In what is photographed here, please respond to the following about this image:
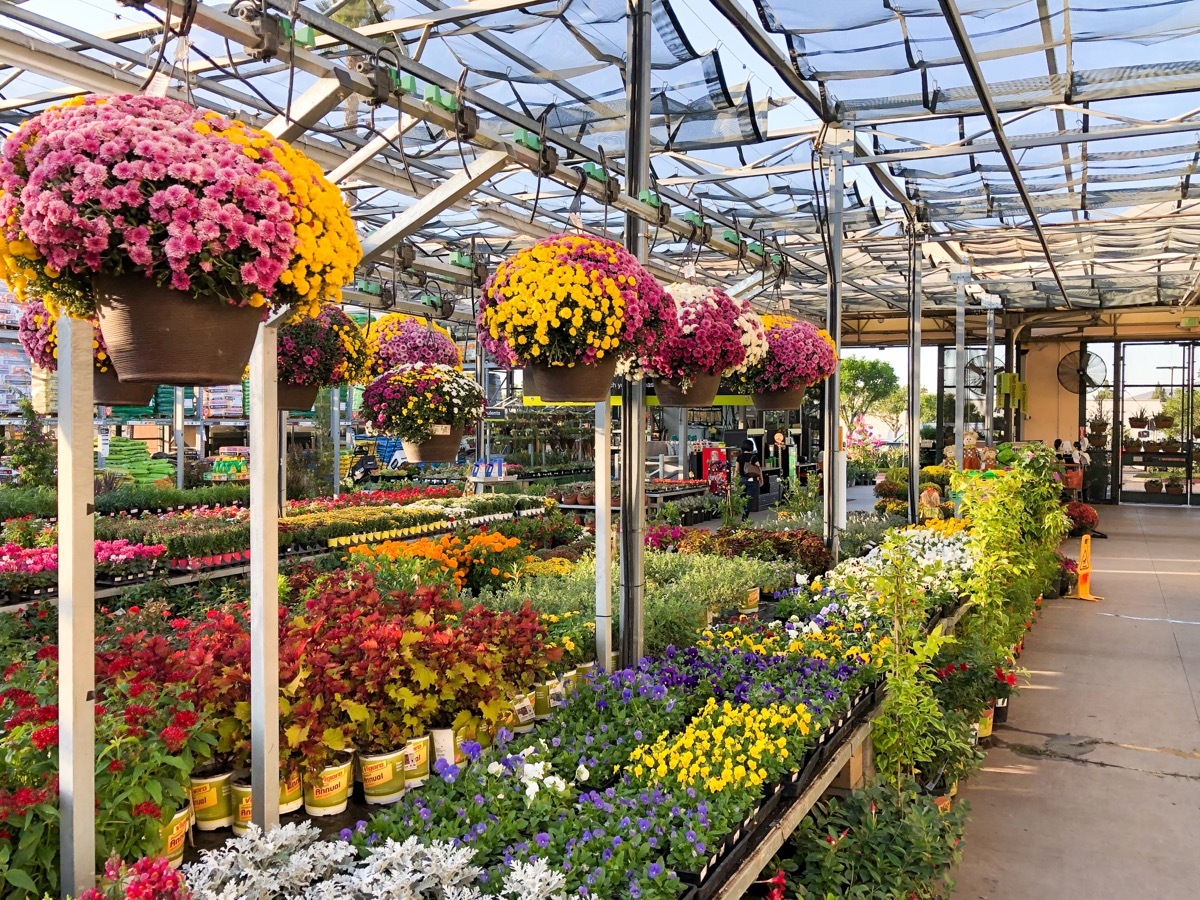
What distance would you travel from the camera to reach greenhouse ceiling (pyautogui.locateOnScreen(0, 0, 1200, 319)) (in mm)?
2537

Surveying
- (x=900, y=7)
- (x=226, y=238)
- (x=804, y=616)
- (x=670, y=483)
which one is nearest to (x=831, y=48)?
(x=900, y=7)

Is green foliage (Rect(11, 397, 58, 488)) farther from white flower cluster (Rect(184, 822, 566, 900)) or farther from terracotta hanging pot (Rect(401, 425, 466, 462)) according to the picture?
white flower cluster (Rect(184, 822, 566, 900))

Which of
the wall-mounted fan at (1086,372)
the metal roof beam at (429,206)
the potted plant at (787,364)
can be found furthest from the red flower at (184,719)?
the wall-mounted fan at (1086,372)

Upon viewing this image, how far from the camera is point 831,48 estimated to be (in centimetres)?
477

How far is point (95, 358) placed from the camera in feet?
7.15

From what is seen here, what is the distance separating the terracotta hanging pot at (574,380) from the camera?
2693mm

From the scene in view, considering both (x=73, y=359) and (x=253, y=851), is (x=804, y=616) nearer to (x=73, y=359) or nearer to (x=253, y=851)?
(x=253, y=851)

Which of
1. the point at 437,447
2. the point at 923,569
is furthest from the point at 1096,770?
the point at 437,447

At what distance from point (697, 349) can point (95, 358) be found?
78.4 inches

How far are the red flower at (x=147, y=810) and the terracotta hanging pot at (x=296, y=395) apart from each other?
1990 mm

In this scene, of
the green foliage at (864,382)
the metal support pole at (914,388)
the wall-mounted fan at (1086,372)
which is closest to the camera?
the metal support pole at (914,388)

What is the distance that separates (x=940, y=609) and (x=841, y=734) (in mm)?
2015

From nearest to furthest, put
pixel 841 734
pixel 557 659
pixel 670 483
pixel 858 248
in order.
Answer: pixel 557 659 < pixel 841 734 < pixel 858 248 < pixel 670 483

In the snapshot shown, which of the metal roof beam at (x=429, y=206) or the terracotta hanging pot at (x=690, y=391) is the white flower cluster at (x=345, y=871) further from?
the terracotta hanging pot at (x=690, y=391)
